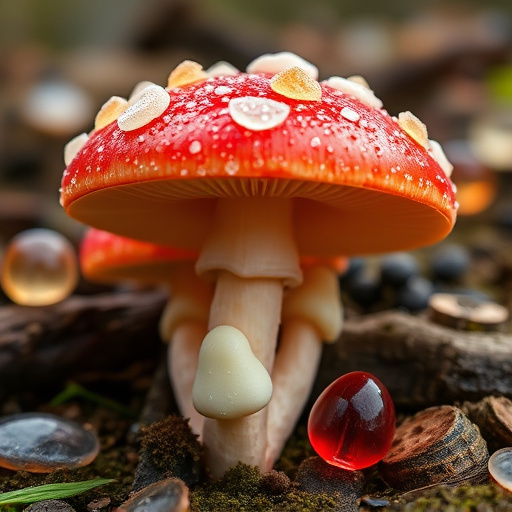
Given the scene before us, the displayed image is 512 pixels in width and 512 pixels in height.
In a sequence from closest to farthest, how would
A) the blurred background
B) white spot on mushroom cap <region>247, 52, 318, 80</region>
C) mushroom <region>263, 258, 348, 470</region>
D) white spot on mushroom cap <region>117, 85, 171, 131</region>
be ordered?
white spot on mushroom cap <region>117, 85, 171, 131</region>
white spot on mushroom cap <region>247, 52, 318, 80</region>
mushroom <region>263, 258, 348, 470</region>
the blurred background

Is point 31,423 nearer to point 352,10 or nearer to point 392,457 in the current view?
point 392,457

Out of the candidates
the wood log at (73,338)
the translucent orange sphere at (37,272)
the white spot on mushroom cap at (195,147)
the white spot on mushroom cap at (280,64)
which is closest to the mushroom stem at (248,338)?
the white spot on mushroom cap at (195,147)

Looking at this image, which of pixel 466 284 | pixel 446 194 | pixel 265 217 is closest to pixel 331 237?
pixel 265 217

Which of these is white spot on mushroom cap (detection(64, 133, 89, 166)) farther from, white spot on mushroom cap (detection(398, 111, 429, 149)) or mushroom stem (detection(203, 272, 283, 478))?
white spot on mushroom cap (detection(398, 111, 429, 149))

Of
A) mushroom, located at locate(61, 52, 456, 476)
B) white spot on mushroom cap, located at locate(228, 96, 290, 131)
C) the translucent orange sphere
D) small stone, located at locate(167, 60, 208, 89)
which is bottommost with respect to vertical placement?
the translucent orange sphere

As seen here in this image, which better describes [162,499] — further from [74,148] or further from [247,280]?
[74,148]

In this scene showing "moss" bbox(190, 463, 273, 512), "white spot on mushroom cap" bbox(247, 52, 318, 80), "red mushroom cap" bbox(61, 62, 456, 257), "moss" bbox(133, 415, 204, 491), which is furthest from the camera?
"white spot on mushroom cap" bbox(247, 52, 318, 80)

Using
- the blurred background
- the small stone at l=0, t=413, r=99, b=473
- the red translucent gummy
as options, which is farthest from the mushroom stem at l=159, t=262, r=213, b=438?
the blurred background
